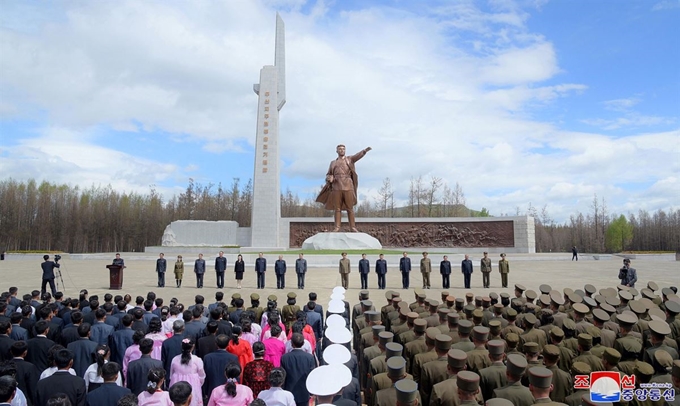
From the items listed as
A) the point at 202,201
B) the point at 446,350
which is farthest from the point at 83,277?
the point at 202,201

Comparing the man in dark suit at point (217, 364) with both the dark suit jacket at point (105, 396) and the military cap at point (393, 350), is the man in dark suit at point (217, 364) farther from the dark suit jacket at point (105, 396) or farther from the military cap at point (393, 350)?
the military cap at point (393, 350)

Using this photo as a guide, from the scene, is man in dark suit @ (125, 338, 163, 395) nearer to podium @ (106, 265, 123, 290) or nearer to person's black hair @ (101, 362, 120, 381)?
person's black hair @ (101, 362, 120, 381)

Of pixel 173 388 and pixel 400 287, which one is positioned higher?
pixel 173 388

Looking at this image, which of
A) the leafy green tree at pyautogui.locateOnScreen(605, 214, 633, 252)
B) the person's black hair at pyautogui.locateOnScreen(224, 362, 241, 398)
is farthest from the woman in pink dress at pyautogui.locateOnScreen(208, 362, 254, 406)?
the leafy green tree at pyautogui.locateOnScreen(605, 214, 633, 252)

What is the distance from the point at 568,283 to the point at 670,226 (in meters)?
51.6

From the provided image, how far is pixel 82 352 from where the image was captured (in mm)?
3705

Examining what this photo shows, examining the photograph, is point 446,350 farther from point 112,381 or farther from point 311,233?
point 311,233

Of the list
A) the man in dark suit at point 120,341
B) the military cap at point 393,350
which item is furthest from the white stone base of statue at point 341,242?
the military cap at point 393,350

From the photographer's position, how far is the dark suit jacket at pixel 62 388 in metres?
2.80

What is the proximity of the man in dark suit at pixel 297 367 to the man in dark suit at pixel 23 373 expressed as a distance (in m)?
1.95

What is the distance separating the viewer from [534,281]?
12539 millimetres

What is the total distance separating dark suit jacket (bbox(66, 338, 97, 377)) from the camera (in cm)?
367

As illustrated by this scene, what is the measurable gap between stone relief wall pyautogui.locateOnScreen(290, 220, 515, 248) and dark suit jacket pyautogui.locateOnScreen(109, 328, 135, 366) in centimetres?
2321

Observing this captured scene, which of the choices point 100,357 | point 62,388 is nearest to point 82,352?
point 100,357
